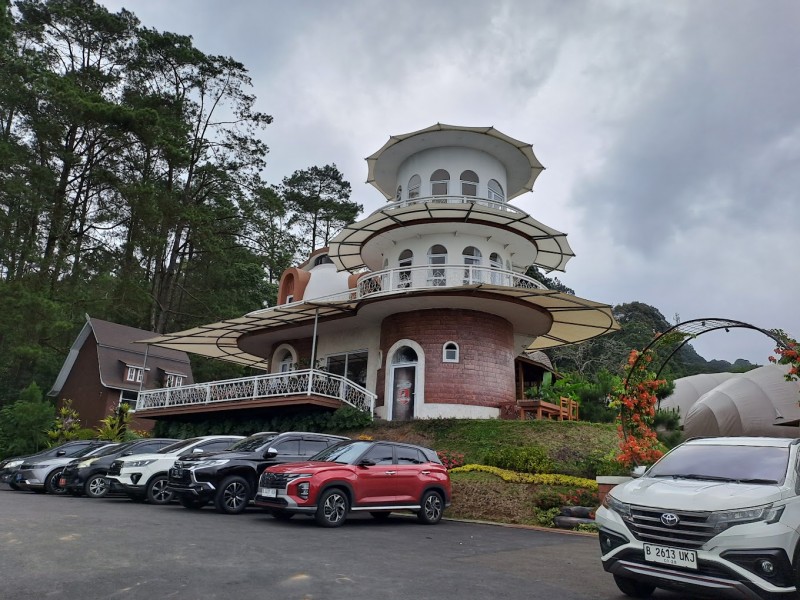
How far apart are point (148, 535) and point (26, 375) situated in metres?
36.4

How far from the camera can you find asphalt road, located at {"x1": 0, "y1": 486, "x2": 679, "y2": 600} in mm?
5754

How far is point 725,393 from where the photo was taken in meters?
31.7

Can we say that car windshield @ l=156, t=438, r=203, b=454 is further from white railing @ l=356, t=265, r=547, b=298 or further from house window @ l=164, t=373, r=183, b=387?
house window @ l=164, t=373, r=183, b=387

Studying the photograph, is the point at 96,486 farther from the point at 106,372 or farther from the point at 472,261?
the point at 106,372

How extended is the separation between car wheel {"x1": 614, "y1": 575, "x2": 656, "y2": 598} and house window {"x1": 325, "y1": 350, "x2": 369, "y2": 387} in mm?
18864

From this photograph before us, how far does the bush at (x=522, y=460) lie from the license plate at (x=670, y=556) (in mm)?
9696

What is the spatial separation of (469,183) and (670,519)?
20365 millimetres

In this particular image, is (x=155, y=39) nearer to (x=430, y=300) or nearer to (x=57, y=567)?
(x=430, y=300)

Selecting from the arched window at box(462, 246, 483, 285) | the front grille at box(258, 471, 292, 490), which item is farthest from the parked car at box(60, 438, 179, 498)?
the arched window at box(462, 246, 483, 285)

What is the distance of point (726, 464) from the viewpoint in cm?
662

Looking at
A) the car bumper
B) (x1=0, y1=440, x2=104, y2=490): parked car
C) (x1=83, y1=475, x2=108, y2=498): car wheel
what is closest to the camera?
the car bumper

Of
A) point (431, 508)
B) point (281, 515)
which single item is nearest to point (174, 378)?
point (281, 515)

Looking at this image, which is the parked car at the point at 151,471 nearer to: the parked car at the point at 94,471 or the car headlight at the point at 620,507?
the parked car at the point at 94,471

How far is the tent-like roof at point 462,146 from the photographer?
2420 cm
